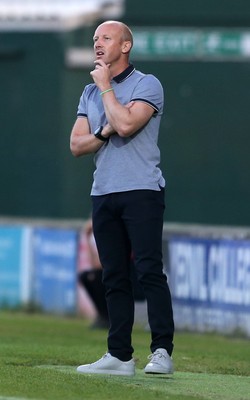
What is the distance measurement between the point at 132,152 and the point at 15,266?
34.4 ft

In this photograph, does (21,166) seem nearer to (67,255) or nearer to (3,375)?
(67,255)

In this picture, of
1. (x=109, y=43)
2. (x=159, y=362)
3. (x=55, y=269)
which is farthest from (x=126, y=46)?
(x=55, y=269)

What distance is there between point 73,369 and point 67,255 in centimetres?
921

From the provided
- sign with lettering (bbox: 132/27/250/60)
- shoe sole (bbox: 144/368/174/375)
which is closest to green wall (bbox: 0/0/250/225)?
sign with lettering (bbox: 132/27/250/60)

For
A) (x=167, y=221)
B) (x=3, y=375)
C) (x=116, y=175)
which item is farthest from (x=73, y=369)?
(x=167, y=221)

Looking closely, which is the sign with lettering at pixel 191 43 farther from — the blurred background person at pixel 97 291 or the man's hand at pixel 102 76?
the man's hand at pixel 102 76

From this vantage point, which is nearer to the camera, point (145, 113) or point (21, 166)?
point (145, 113)

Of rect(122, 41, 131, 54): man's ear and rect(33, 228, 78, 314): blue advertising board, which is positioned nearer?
rect(122, 41, 131, 54): man's ear

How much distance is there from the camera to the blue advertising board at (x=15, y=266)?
17.8 m

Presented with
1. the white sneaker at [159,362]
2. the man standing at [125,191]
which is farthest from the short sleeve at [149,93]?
the white sneaker at [159,362]

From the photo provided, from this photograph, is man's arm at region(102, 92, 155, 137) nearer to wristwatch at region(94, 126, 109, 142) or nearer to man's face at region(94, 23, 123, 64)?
wristwatch at region(94, 126, 109, 142)

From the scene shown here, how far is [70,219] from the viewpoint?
22.5m

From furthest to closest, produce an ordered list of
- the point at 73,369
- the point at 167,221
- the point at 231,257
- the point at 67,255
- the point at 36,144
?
the point at 36,144, the point at 167,221, the point at 67,255, the point at 231,257, the point at 73,369

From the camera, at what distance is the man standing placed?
7516mm
